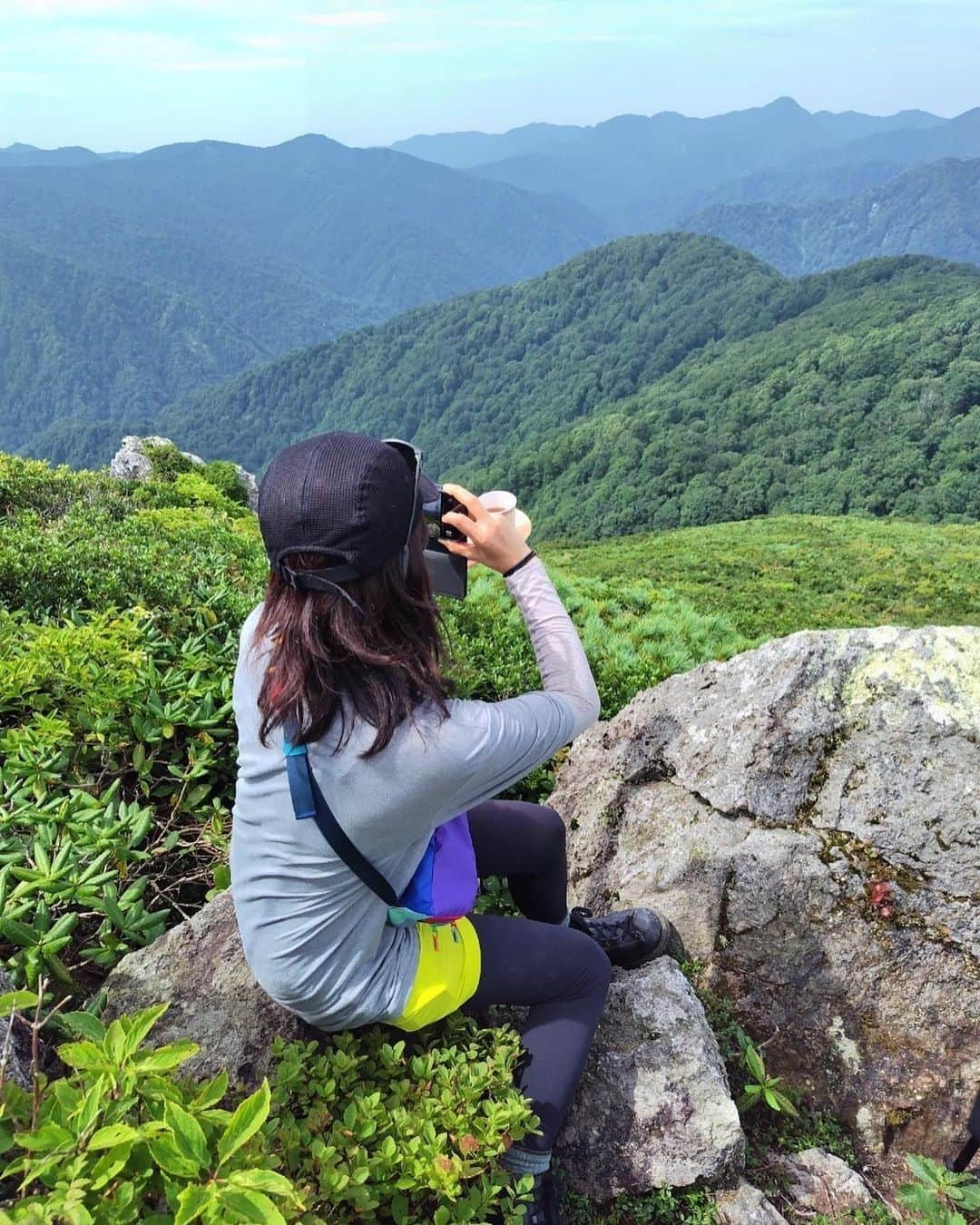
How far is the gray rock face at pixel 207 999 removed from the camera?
278cm

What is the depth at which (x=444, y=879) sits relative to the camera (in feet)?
8.55

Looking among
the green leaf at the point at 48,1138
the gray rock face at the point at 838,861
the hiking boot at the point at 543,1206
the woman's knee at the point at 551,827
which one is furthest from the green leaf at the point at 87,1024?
the gray rock face at the point at 838,861

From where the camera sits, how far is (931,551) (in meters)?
29.8

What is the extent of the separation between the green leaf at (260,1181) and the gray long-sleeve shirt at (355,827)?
0.80m

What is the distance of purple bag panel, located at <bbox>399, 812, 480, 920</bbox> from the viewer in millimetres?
2562

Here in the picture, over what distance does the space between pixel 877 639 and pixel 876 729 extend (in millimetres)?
531

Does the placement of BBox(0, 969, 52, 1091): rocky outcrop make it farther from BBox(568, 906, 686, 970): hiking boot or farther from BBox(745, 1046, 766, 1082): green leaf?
BBox(745, 1046, 766, 1082): green leaf

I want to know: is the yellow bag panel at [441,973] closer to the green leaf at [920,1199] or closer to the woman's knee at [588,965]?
the woman's knee at [588,965]

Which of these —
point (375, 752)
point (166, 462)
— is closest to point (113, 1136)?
point (375, 752)

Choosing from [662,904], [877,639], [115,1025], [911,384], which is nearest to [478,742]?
[115,1025]

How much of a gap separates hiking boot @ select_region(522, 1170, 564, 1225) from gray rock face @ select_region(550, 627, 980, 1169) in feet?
4.52

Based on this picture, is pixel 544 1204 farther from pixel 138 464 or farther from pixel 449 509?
pixel 138 464

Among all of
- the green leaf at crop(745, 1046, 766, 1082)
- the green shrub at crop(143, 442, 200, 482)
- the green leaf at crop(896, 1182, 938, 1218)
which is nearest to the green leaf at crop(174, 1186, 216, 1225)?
the green leaf at crop(896, 1182, 938, 1218)

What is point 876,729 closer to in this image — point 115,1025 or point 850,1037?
point 850,1037
